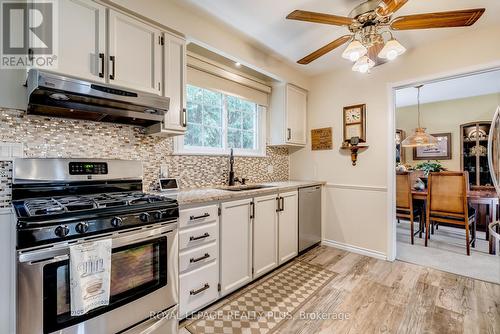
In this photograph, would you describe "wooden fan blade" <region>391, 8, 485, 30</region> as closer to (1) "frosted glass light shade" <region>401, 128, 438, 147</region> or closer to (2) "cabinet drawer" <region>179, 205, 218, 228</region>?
(2) "cabinet drawer" <region>179, 205, 218, 228</region>

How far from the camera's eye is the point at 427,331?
67.0 inches

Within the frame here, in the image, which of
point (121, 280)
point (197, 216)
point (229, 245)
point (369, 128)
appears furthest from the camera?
point (369, 128)

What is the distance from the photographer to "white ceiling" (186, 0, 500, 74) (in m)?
1.97

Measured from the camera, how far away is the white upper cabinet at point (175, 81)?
196 cm

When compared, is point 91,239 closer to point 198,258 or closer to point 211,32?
point 198,258

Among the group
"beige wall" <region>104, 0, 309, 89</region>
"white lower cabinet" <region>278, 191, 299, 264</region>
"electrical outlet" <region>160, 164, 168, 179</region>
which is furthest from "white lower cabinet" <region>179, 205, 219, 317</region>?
"beige wall" <region>104, 0, 309, 89</region>

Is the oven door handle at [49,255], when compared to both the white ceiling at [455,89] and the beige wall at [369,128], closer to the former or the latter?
the beige wall at [369,128]

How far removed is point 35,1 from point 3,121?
74 cm

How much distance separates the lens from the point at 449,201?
3.32m

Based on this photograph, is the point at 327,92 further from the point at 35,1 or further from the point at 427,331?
the point at 35,1

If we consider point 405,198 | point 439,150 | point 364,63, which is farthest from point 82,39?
point 439,150

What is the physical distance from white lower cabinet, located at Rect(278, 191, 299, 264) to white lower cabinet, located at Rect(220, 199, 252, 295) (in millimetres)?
507

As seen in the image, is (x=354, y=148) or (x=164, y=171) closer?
(x=164, y=171)

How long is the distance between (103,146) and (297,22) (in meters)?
2.01
